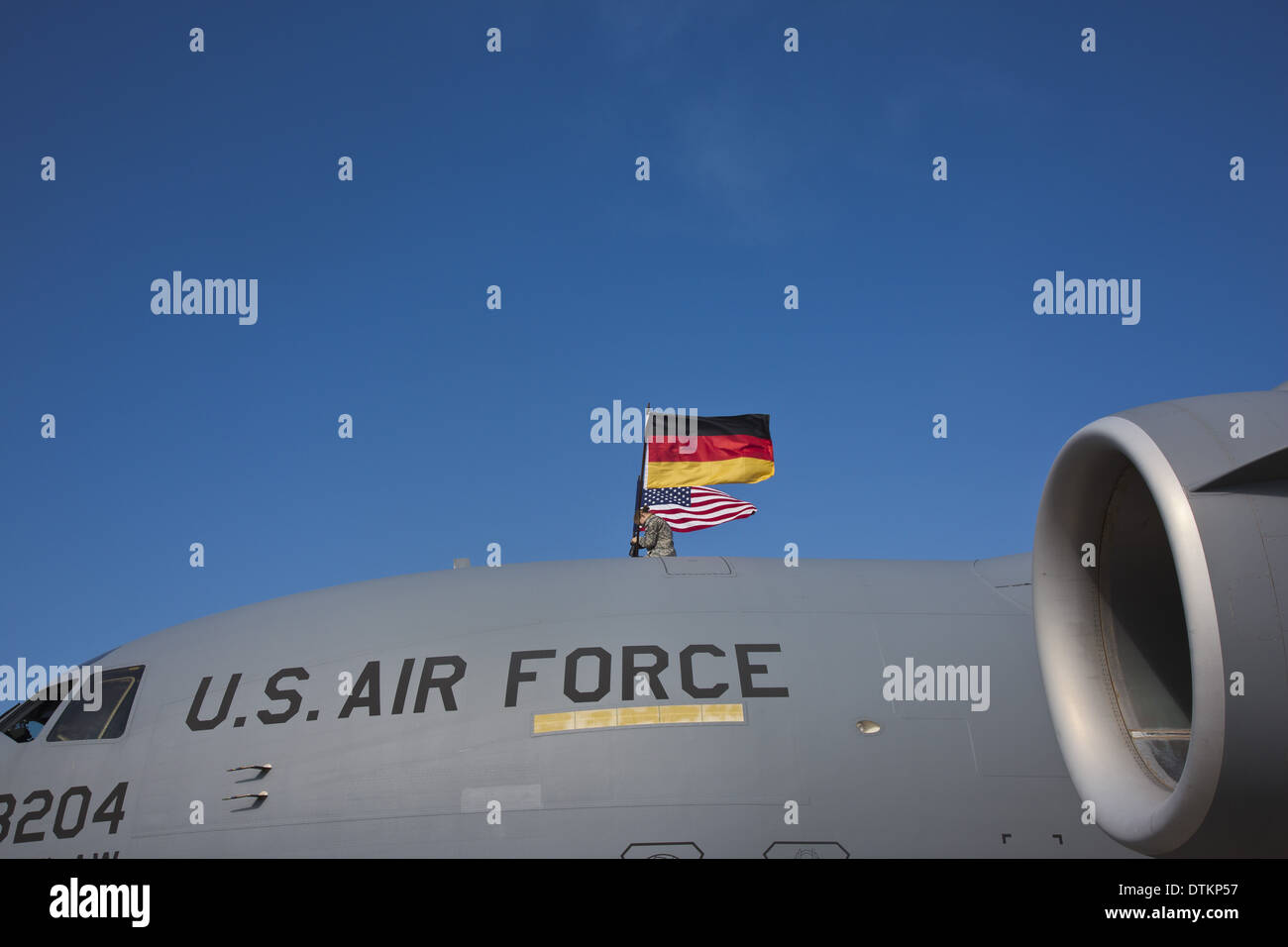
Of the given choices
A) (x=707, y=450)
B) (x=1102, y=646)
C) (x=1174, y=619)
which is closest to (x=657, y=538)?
→ (x=707, y=450)

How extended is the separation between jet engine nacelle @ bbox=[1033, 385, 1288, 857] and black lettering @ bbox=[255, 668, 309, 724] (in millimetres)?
6159

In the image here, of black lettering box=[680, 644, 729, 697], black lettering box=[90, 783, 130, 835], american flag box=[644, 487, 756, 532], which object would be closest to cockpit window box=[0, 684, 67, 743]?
black lettering box=[90, 783, 130, 835]

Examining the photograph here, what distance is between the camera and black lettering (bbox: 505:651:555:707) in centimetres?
920

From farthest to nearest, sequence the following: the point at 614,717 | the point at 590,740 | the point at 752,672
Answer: the point at 752,672 < the point at 614,717 < the point at 590,740

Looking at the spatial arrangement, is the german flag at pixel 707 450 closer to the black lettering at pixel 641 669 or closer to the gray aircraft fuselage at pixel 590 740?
the gray aircraft fuselage at pixel 590 740

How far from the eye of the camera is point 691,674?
30.7 feet

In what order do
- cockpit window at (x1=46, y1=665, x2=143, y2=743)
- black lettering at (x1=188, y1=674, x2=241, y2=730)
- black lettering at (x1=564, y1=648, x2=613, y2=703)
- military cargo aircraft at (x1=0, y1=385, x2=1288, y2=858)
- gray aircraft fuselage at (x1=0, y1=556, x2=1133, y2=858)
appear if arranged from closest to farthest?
military cargo aircraft at (x1=0, y1=385, x2=1288, y2=858) → gray aircraft fuselage at (x1=0, y1=556, x2=1133, y2=858) → black lettering at (x1=564, y1=648, x2=613, y2=703) → black lettering at (x1=188, y1=674, x2=241, y2=730) → cockpit window at (x1=46, y1=665, x2=143, y2=743)

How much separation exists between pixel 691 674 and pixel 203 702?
4307 millimetres

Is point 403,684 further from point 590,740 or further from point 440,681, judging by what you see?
point 590,740

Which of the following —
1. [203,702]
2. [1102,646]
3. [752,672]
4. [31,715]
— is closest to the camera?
[1102,646]

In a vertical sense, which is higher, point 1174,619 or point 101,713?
point 1174,619

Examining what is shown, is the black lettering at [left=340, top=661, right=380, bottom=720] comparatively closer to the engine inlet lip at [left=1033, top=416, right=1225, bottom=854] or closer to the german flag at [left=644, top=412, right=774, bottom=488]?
the engine inlet lip at [left=1033, top=416, right=1225, bottom=854]
